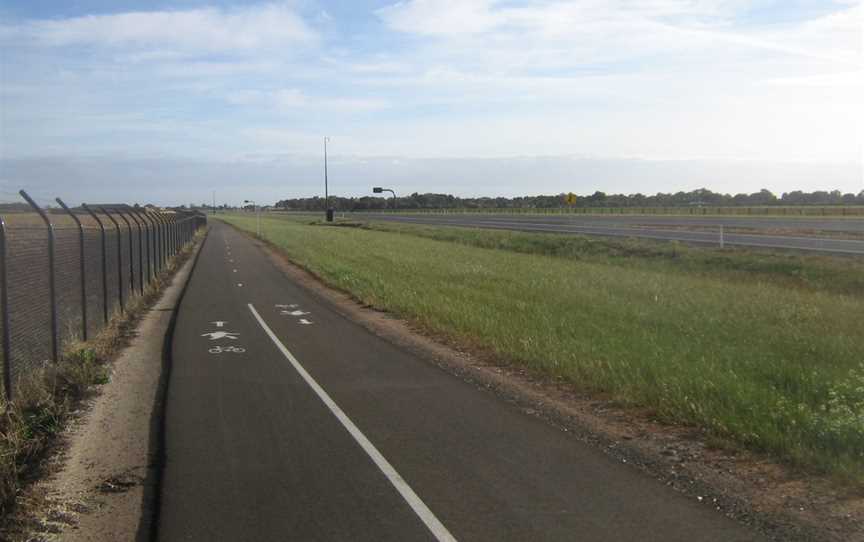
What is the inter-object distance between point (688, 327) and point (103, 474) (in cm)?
974

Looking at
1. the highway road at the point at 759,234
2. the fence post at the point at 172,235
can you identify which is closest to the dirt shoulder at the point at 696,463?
the highway road at the point at 759,234

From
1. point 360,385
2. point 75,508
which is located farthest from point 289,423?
point 75,508

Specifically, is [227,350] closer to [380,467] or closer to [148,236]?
[380,467]

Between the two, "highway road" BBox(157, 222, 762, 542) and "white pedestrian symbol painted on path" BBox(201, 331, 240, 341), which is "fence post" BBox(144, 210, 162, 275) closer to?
"white pedestrian symbol painted on path" BBox(201, 331, 240, 341)

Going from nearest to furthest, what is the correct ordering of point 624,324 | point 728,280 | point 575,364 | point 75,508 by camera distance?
point 75,508 < point 575,364 < point 624,324 < point 728,280

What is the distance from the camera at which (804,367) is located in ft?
34.4

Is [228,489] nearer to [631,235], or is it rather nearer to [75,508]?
[75,508]

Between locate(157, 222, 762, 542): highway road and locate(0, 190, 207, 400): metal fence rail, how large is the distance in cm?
165

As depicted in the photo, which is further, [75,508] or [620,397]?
[620,397]

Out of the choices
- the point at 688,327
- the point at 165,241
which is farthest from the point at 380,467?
the point at 165,241

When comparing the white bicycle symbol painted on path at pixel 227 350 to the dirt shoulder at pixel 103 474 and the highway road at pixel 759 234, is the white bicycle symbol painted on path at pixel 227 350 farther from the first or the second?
the highway road at pixel 759 234

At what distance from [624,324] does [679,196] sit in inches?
5647

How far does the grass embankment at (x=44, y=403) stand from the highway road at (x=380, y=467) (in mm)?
1077

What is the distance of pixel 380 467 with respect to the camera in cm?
723
